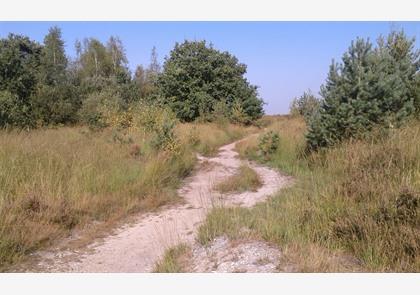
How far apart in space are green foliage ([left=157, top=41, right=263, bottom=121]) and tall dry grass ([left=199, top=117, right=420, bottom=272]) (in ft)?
75.8

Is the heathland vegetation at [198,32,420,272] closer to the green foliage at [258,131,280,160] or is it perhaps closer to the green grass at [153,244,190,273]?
the green grass at [153,244,190,273]

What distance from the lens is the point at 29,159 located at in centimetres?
664

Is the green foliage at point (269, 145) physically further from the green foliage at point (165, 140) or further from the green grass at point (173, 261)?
the green grass at point (173, 261)

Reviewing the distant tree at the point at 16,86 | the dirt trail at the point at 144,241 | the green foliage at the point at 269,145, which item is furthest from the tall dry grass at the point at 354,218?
the distant tree at the point at 16,86

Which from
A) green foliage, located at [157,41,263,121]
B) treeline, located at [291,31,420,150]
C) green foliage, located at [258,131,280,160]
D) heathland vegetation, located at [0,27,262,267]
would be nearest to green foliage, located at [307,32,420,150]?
treeline, located at [291,31,420,150]

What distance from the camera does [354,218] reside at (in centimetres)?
413

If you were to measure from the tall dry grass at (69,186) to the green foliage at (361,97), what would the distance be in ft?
13.7

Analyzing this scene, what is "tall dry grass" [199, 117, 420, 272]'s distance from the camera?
3.52 m

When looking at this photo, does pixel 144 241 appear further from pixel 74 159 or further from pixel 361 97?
pixel 361 97

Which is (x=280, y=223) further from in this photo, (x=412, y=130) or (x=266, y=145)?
(x=266, y=145)

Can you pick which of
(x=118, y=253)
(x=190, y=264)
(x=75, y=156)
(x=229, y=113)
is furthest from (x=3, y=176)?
(x=229, y=113)

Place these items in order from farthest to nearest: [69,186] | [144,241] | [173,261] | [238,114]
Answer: [238,114] < [69,186] < [144,241] < [173,261]

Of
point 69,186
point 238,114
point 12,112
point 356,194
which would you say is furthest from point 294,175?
point 238,114

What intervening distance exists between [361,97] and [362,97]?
0.03 meters
